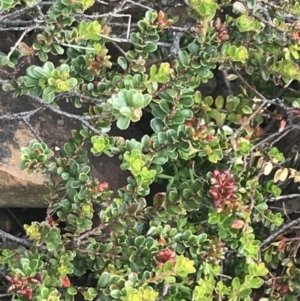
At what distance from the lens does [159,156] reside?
1462 mm

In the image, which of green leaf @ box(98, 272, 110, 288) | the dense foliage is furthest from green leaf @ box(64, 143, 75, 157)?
green leaf @ box(98, 272, 110, 288)

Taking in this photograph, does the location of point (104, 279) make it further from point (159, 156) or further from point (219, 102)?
point (219, 102)

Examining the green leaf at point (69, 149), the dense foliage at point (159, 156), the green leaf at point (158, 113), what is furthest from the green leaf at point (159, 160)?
the green leaf at point (69, 149)

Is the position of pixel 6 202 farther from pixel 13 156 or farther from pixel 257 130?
pixel 257 130

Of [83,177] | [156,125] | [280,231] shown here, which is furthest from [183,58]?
[280,231]

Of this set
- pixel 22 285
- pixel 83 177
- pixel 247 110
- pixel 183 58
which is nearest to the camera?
pixel 22 285

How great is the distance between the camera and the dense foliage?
1.37 meters

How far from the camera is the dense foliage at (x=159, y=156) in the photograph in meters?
1.37

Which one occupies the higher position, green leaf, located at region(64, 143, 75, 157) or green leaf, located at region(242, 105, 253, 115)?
green leaf, located at region(64, 143, 75, 157)

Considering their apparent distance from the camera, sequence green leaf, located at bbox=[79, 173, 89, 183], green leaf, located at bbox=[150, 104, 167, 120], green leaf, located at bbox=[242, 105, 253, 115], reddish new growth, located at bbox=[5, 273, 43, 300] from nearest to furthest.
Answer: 1. reddish new growth, located at bbox=[5, 273, 43, 300]
2. green leaf, located at bbox=[79, 173, 89, 183]
3. green leaf, located at bbox=[150, 104, 167, 120]
4. green leaf, located at bbox=[242, 105, 253, 115]

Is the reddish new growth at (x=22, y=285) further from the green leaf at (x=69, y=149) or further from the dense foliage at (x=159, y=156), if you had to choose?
the green leaf at (x=69, y=149)

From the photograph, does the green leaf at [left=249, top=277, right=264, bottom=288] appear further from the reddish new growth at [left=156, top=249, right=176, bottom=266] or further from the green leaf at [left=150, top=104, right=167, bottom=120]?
the green leaf at [left=150, top=104, right=167, bottom=120]

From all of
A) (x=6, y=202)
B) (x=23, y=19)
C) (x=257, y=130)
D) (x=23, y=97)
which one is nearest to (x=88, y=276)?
(x=6, y=202)

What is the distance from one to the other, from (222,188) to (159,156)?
0.20 metres
